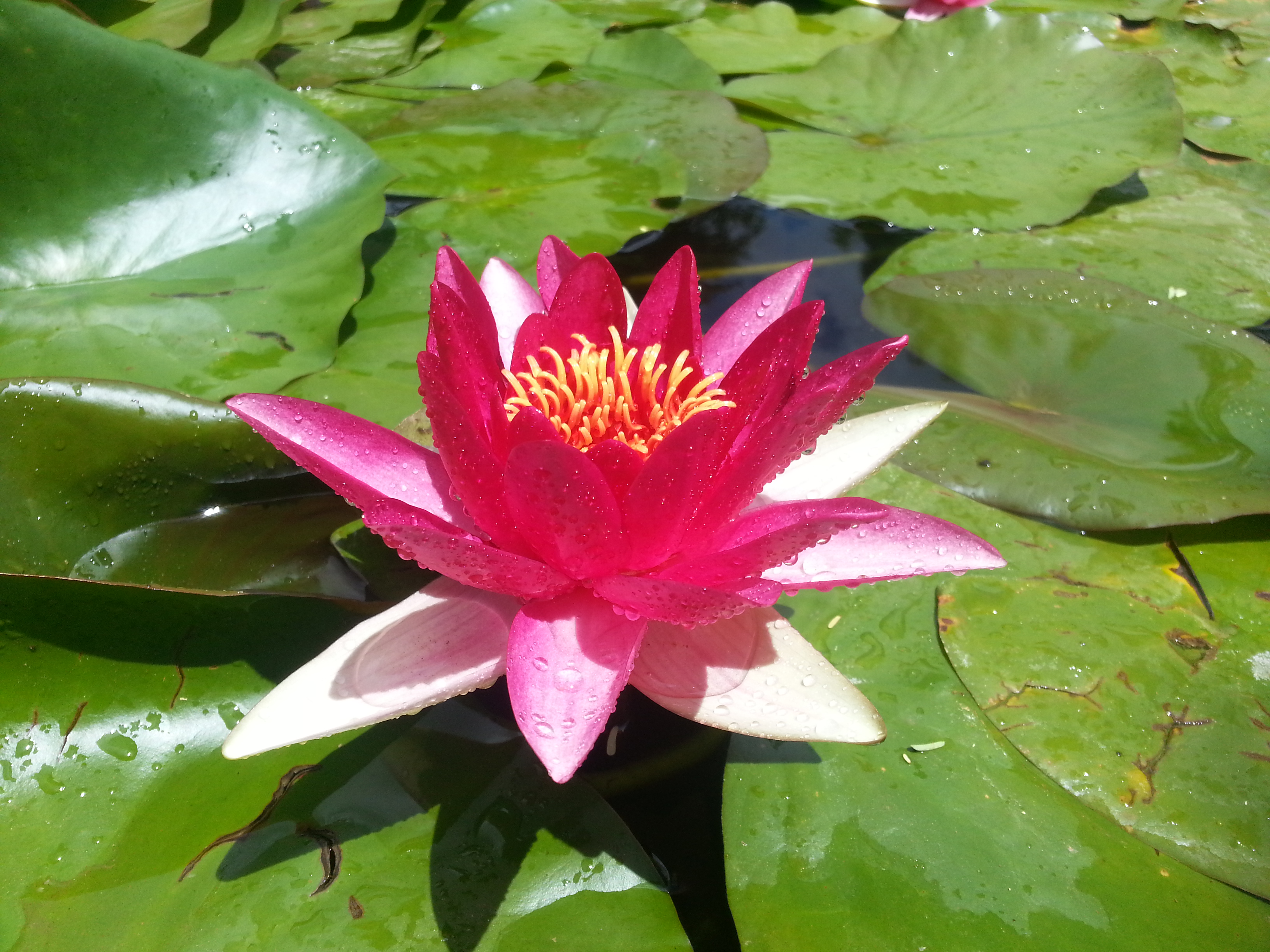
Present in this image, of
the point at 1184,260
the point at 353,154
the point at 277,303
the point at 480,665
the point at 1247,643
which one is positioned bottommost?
the point at 1247,643

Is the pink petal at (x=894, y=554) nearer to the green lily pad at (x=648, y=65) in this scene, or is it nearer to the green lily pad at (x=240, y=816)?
the green lily pad at (x=240, y=816)

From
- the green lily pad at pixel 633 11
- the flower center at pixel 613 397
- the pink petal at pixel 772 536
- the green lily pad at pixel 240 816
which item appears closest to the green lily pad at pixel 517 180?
the flower center at pixel 613 397

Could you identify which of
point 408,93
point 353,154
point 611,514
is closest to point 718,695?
point 611,514

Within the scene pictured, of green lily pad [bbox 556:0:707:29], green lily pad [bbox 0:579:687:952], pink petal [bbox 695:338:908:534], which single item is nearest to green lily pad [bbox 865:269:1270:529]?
pink petal [bbox 695:338:908:534]

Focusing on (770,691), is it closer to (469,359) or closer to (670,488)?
(670,488)

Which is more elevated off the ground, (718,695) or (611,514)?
(611,514)

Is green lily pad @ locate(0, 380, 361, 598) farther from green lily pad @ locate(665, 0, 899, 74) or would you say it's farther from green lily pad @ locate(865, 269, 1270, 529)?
green lily pad @ locate(665, 0, 899, 74)

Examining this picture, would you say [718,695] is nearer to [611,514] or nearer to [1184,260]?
[611,514]
